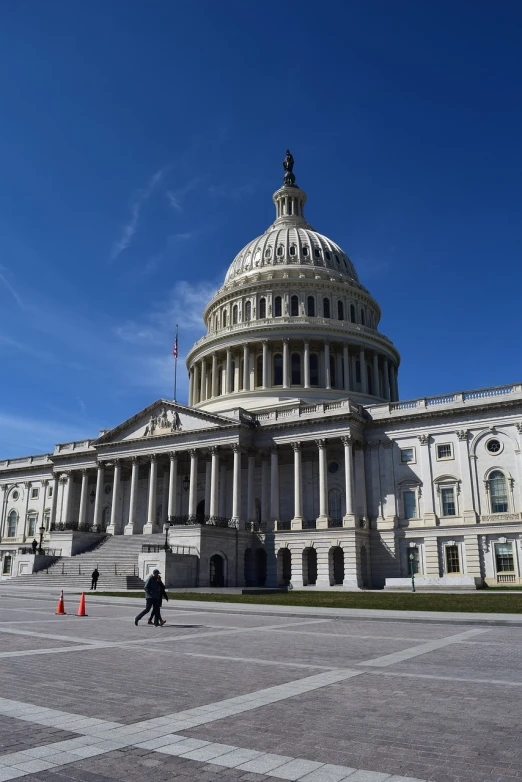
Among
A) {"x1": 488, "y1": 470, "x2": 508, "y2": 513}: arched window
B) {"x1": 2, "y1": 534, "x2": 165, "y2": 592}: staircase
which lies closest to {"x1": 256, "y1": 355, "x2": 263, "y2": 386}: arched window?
{"x1": 2, "y1": 534, "x2": 165, "y2": 592}: staircase

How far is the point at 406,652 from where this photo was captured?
15.4 metres

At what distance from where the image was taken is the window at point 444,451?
5778 centimetres

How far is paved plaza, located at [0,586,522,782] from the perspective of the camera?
673 centimetres

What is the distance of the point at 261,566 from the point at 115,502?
1863 centimetres

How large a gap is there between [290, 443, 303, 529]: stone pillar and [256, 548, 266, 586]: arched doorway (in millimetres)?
4710

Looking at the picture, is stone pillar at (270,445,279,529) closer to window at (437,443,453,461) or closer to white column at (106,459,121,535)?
window at (437,443,453,461)

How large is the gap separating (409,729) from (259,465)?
197 ft

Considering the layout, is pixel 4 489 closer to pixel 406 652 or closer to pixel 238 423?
pixel 238 423

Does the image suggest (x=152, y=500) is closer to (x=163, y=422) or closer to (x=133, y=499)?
(x=133, y=499)

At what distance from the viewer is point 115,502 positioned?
71438mm

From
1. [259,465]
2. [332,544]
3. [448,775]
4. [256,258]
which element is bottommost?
[448,775]

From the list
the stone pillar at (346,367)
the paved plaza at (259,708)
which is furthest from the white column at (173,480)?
the paved plaza at (259,708)

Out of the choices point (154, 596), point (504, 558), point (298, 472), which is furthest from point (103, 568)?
point (154, 596)

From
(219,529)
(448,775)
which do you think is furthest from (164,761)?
(219,529)
